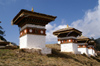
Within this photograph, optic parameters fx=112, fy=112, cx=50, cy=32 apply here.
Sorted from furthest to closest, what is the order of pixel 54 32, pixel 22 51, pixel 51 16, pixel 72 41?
pixel 54 32, pixel 72 41, pixel 51 16, pixel 22 51

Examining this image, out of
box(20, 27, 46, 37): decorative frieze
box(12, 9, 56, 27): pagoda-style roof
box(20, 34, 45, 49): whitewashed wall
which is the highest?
box(12, 9, 56, 27): pagoda-style roof

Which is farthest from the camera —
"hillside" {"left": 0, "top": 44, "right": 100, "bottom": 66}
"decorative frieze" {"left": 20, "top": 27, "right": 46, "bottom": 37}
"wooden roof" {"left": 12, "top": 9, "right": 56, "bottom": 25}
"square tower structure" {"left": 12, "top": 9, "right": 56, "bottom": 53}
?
"decorative frieze" {"left": 20, "top": 27, "right": 46, "bottom": 37}

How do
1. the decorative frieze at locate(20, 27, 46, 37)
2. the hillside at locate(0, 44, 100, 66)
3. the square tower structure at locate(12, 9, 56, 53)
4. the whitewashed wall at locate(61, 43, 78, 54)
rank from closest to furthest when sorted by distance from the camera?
the hillside at locate(0, 44, 100, 66)
the square tower structure at locate(12, 9, 56, 53)
the decorative frieze at locate(20, 27, 46, 37)
the whitewashed wall at locate(61, 43, 78, 54)

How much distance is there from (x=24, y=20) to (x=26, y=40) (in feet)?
7.80

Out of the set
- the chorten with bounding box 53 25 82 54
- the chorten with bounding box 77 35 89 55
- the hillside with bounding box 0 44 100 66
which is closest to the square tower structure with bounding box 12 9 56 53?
the hillside with bounding box 0 44 100 66

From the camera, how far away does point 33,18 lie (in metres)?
12.7

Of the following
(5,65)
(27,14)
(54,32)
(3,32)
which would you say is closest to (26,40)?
(27,14)

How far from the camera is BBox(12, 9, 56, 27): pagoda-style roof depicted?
468 inches

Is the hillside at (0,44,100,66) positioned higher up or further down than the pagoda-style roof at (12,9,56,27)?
further down

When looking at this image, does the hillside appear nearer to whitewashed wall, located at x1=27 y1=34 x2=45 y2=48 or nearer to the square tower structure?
whitewashed wall, located at x1=27 y1=34 x2=45 y2=48

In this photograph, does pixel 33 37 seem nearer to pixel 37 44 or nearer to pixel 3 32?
pixel 37 44

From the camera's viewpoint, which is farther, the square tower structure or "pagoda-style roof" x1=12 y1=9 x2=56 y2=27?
the square tower structure

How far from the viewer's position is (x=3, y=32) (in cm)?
3719

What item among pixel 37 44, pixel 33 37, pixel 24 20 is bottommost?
pixel 37 44
